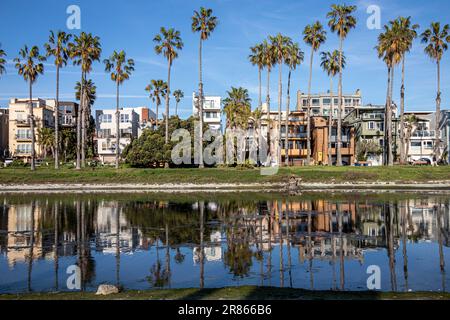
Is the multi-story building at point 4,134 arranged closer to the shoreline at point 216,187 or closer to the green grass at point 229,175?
the green grass at point 229,175

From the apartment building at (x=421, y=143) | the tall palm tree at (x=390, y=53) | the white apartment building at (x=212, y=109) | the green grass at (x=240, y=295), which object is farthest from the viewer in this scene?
the white apartment building at (x=212, y=109)

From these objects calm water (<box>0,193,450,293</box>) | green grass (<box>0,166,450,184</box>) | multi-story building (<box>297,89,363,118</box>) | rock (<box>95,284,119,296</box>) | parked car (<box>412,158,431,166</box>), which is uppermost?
multi-story building (<box>297,89,363,118</box>)

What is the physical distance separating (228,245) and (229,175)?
43.4 metres

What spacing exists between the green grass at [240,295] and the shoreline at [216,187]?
144 feet

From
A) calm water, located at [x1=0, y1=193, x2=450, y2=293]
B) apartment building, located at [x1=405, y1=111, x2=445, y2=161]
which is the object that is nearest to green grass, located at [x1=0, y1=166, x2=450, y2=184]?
calm water, located at [x1=0, y1=193, x2=450, y2=293]

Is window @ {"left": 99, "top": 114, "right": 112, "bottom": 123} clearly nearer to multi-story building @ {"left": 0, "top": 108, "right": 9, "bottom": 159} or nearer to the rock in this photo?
multi-story building @ {"left": 0, "top": 108, "right": 9, "bottom": 159}

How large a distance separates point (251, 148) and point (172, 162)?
21263mm

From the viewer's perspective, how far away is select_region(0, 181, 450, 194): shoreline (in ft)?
191

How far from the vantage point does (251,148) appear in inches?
3807

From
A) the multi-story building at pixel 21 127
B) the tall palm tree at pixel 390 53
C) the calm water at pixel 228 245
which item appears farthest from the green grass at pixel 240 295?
the multi-story building at pixel 21 127

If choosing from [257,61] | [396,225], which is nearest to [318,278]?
[396,225]

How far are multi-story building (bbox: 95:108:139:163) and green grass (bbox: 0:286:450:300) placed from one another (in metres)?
104

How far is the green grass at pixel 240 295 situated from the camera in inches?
485

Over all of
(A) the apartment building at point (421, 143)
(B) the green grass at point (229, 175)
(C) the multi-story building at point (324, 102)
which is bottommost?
(B) the green grass at point (229, 175)
